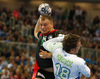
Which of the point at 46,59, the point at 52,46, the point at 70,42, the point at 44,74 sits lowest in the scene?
the point at 44,74

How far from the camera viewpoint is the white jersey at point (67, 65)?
9.15 feet

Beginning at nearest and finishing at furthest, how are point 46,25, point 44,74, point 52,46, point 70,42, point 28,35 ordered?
1. point 70,42
2. point 52,46
3. point 46,25
4. point 44,74
5. point 28,35

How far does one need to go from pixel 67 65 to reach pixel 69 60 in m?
0.08

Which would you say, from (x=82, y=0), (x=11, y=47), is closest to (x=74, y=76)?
(x=11, y=47)

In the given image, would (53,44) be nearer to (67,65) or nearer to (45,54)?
A: (45,54)

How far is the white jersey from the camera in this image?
9.15 feet

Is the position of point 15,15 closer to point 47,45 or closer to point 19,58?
point 19,58

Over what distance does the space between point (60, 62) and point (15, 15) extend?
37.4ft

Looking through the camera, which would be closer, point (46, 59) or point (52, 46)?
point (52, 46)

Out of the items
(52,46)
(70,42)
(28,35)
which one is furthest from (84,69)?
(28,35)

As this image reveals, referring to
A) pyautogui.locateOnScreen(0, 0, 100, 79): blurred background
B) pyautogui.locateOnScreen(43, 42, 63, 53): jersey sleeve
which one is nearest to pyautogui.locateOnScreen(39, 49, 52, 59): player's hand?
pyautogui.locateOnScreen(43, 42, 63, 53): jersey sleeve

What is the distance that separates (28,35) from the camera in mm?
12773

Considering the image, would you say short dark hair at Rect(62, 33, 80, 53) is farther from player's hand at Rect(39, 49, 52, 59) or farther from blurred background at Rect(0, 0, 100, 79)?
blurred background at Rect(0, 0, 100, 79)

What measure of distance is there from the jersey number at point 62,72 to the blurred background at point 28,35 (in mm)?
3873
